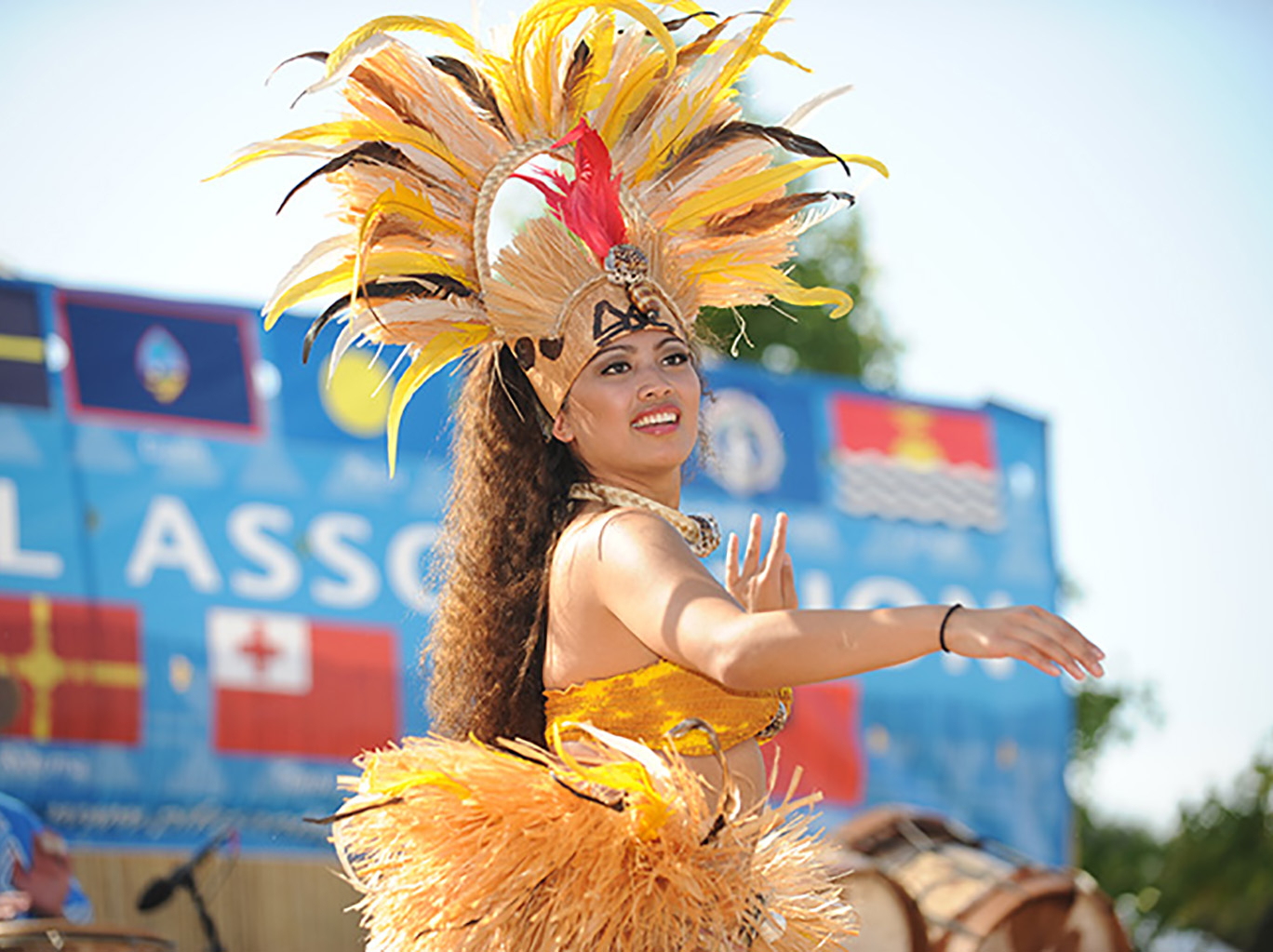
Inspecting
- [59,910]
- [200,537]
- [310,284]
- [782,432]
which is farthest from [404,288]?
[782,432]

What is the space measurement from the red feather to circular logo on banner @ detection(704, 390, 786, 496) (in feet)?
12.8

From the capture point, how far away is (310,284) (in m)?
2.24

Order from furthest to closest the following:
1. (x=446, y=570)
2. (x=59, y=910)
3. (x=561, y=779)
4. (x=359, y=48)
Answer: (x=59, y=910) → (x=446, y=570) → (x=359, y=48) → (x=561, y=779)

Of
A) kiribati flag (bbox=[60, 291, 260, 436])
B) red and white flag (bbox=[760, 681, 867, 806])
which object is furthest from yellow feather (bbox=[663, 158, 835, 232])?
red and white flag (bbox=[760, 681, 867, 806])

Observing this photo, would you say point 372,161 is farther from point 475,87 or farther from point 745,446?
point 745,446

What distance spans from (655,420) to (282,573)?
3652 mm

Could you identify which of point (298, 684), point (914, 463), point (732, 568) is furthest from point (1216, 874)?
point (732, 568)

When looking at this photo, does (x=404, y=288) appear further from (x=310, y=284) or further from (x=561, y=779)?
(x=561, y=779)

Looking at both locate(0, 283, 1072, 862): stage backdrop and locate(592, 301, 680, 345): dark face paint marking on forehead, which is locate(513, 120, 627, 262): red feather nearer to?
locate(592, 301, 680, 345): dark face paint marking on forehead

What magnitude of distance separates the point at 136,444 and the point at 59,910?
1.78m

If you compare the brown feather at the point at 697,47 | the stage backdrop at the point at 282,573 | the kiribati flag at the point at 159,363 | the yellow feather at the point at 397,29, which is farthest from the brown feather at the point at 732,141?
the kiribati flag at the point at 159,363

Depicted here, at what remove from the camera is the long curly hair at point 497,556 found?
84.9 inches

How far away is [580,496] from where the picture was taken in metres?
2.18

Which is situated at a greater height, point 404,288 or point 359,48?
point 359,48
